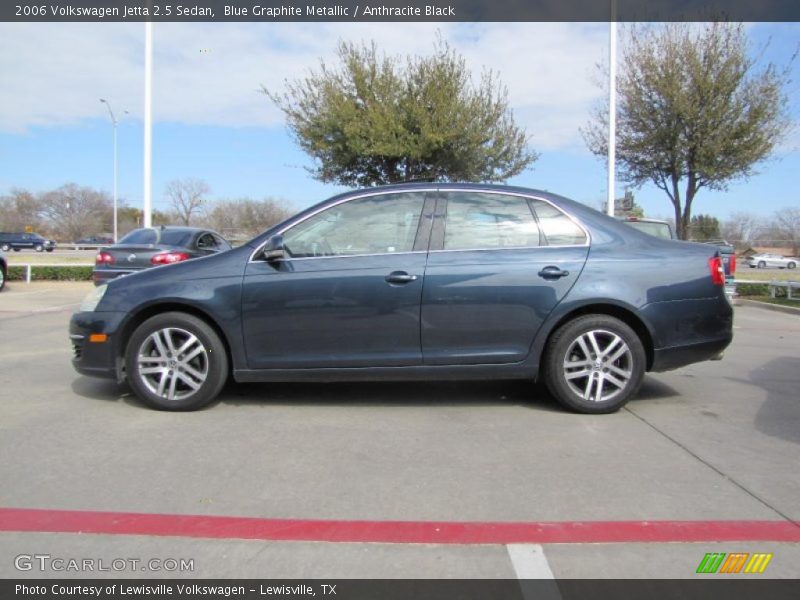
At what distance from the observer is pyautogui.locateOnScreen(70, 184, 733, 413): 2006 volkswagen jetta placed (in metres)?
4.64

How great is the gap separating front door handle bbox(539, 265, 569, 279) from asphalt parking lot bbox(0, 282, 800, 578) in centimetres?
109

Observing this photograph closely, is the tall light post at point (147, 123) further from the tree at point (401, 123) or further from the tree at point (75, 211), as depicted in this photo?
the tree at point (75, 211)

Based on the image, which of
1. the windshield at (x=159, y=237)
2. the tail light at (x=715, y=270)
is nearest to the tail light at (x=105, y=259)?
the windshield at (x=159, y=237)

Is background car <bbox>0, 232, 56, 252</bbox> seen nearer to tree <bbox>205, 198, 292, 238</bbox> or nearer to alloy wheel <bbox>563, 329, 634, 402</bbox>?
tree <bbox>205, 198, 292, 238</bbox>

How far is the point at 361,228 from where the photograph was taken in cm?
486

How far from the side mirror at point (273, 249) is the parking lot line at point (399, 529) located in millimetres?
2140

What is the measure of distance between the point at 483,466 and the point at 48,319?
8.93 metres

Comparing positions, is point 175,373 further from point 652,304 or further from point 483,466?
point 652,304

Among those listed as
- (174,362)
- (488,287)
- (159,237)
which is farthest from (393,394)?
(159,237)

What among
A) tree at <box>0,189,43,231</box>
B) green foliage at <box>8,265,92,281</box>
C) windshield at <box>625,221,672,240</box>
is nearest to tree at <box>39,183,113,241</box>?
tree at <box>0,189,43,231</box>

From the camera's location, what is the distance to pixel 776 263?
40.2 m

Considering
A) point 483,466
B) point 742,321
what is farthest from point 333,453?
point 742,321

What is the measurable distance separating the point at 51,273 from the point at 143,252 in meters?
9.77

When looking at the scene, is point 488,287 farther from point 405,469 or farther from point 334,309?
point 405,469
